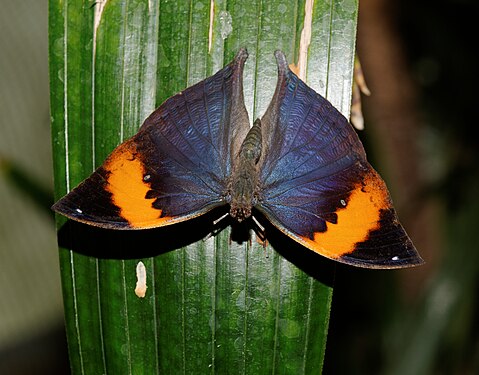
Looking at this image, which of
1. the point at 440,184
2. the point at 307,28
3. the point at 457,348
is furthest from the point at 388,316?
the point at 307,28

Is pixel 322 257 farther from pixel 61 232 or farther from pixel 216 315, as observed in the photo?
pixel 61 232

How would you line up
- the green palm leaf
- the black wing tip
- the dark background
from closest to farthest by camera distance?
the black wing tip < the green palm leaf < the dark background

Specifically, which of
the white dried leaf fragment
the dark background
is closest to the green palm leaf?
the white dried leaf fragment

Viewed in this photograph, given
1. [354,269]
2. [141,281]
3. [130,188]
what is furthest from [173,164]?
[354,269]

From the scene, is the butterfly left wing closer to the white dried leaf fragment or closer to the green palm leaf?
the green palm leaf

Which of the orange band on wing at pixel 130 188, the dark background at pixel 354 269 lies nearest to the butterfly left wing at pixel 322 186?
the orange band on wing at pixel 130 188

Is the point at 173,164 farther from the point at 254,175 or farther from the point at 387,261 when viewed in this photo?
the point at 387,261
